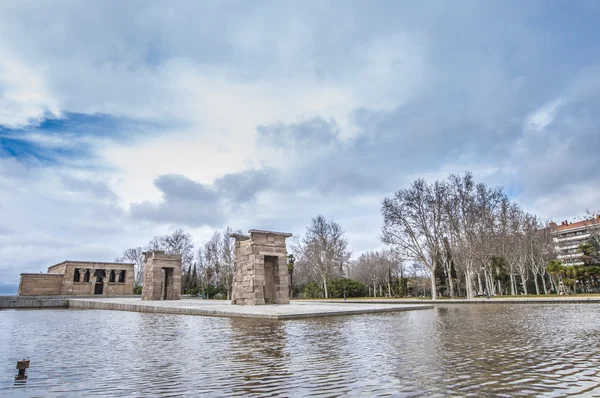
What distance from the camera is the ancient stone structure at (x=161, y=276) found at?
3166 centimetres

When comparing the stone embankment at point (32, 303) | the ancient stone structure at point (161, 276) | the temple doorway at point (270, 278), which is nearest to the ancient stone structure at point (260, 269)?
the temple doorway at point (270, 278)

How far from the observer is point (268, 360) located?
19.2 feet

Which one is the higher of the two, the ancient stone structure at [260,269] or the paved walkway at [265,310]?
the ancient stone structure at [260,269]

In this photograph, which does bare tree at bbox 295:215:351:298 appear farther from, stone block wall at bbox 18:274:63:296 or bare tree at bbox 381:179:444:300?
stone block wall at bbox 18:274:63:296

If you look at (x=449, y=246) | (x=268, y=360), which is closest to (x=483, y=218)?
(x=449, y=246)

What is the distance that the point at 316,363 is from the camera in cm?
551

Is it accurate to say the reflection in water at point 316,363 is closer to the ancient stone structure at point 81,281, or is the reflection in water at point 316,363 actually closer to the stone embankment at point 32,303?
the stone embankment at point 32,303

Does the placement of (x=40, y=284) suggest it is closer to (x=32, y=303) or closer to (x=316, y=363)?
(x=32, y=303)

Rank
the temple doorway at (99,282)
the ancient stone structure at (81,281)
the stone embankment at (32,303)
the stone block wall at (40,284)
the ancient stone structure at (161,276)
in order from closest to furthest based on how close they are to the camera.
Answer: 1. the stone embankment at (32,303)
2. the ancient stone structure at (161,276)
3. the stone block wall at (40,284)
4. the ancient stone structure at (81,281)
5. the temple doorway at (99,282)

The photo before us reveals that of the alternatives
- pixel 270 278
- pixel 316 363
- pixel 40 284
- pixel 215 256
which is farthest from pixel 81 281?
pixel 316 363

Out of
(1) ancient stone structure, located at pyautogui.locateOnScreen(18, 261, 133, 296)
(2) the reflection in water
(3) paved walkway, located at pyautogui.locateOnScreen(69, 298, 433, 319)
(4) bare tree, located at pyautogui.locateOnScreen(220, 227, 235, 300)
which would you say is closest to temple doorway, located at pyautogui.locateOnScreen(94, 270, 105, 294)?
(1) ancient stone structure, located at pyautogui.locateOnScreen(18, 261, 133, 296)

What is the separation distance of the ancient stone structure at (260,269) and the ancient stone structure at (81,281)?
3110cm

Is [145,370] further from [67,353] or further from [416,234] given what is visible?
[416,234]

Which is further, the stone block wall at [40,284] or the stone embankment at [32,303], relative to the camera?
the stone block wall at [40,284]
